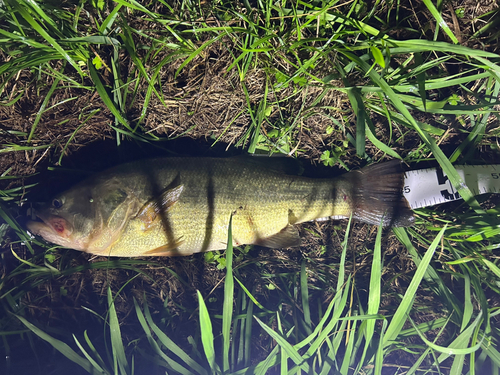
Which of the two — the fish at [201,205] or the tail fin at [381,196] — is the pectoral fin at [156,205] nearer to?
the fish at [201,205]

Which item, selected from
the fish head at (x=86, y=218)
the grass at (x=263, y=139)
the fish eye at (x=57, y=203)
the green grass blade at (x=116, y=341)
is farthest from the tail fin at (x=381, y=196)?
the fish eye at (x=57, y=203)

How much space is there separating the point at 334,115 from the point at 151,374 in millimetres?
2953

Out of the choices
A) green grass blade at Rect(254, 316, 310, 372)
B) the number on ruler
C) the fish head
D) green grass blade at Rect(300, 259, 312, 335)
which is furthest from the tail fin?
the fish head

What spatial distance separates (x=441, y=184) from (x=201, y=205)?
2.22 meters

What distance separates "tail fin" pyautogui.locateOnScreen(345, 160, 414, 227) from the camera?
235cm

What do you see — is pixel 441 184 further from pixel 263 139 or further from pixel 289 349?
pixel 289 349

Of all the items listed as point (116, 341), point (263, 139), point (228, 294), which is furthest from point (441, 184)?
point (116, 341)

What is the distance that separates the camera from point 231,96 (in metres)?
2.37

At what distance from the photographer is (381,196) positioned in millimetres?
2375

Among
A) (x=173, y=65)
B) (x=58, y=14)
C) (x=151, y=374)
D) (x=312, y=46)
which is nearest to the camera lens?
(x=58, y=14)

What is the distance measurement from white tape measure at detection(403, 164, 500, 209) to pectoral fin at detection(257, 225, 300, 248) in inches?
44.4

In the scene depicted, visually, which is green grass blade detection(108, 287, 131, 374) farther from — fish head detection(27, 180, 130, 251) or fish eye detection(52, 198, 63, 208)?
fish eye detection(52, 198, 63, 208)

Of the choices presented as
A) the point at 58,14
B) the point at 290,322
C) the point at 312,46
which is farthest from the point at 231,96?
the point at 290,322

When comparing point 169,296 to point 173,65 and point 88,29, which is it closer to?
point 173,65
